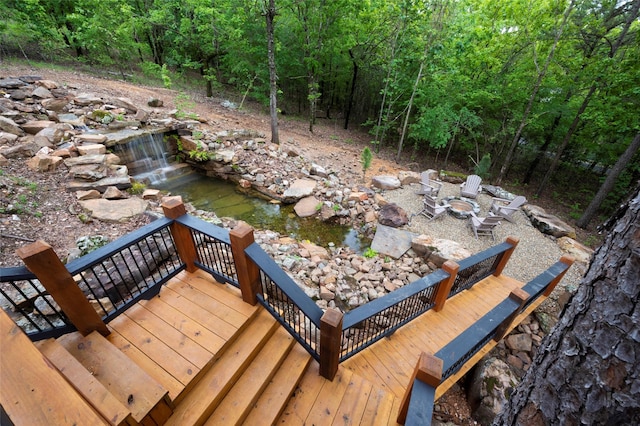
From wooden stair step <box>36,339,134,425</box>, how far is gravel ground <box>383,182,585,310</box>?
595 centimetres

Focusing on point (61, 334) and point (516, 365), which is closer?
point (61, 334)

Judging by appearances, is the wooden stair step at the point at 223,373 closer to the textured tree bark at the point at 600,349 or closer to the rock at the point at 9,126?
the textured tree bark at the point at 600,349

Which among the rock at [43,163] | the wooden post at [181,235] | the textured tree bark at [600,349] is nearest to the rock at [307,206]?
the wooden post at [181,235]

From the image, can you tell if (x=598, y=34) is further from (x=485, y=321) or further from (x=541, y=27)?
(x=485, y=321)

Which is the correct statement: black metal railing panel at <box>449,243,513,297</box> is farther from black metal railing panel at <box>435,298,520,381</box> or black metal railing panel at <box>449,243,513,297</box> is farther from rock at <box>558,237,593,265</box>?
rock at <box>558,237,593,265</box>

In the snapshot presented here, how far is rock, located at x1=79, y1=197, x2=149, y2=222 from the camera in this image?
4145mm

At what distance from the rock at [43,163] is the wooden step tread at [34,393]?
18.3ft

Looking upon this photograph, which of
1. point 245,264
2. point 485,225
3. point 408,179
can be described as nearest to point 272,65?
point 408,179

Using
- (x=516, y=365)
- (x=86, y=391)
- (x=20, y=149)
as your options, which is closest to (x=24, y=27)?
(x=20, y=149)

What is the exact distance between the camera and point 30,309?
240 centimetres

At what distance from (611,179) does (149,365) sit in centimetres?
1146

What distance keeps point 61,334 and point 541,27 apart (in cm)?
1298

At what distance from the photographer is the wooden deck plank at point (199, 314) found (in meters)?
2.19

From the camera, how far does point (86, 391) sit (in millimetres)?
1268
